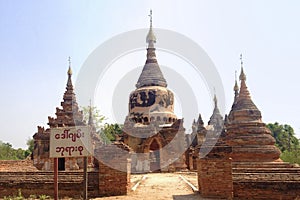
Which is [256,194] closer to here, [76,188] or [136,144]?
[76,188]

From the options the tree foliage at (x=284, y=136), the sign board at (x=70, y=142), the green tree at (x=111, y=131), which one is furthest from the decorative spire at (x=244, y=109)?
the tree foliage at (x=284, y=136)

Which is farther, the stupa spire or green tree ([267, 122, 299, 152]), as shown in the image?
green tree ([267, 122, 299, 152])

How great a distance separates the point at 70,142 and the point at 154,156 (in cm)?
1892

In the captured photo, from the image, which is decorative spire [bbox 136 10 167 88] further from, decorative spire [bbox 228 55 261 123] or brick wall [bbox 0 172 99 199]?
brick wall [bbox 0 172 99 199]

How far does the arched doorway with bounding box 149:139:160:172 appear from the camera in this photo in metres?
24.9

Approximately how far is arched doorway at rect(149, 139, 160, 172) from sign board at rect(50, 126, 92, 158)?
17937mm

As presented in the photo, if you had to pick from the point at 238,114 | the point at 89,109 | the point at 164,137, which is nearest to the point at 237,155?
the point at 238,114

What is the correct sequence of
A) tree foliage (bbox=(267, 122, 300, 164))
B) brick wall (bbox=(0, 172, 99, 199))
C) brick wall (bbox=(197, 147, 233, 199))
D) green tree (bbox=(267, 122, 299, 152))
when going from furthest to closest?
green tree (bbox=(267, 122, 299, 152)) < tree foliage (bbox=(267, 122, 300, 164)) < brick wall (bbox=(0, 172, 99, 199)) < brick wall (bbox=(197, 147, 233, 199))

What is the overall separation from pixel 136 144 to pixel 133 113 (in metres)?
6.31

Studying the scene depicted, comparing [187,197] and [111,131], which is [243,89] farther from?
[111,131]

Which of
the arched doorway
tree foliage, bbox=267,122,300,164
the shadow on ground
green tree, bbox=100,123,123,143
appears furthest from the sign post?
tree foliage, bbox=267,122,300,164

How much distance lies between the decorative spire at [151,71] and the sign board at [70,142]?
27045 millimetres

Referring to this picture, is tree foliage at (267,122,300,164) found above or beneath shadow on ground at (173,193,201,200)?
above

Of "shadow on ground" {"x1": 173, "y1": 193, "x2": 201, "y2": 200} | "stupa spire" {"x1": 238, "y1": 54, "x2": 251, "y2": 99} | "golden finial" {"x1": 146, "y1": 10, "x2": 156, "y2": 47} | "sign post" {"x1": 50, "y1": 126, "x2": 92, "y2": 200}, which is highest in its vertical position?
"golden finial" {"x1": 146, "y1": 10, "x2": 156, "y2": 47}
